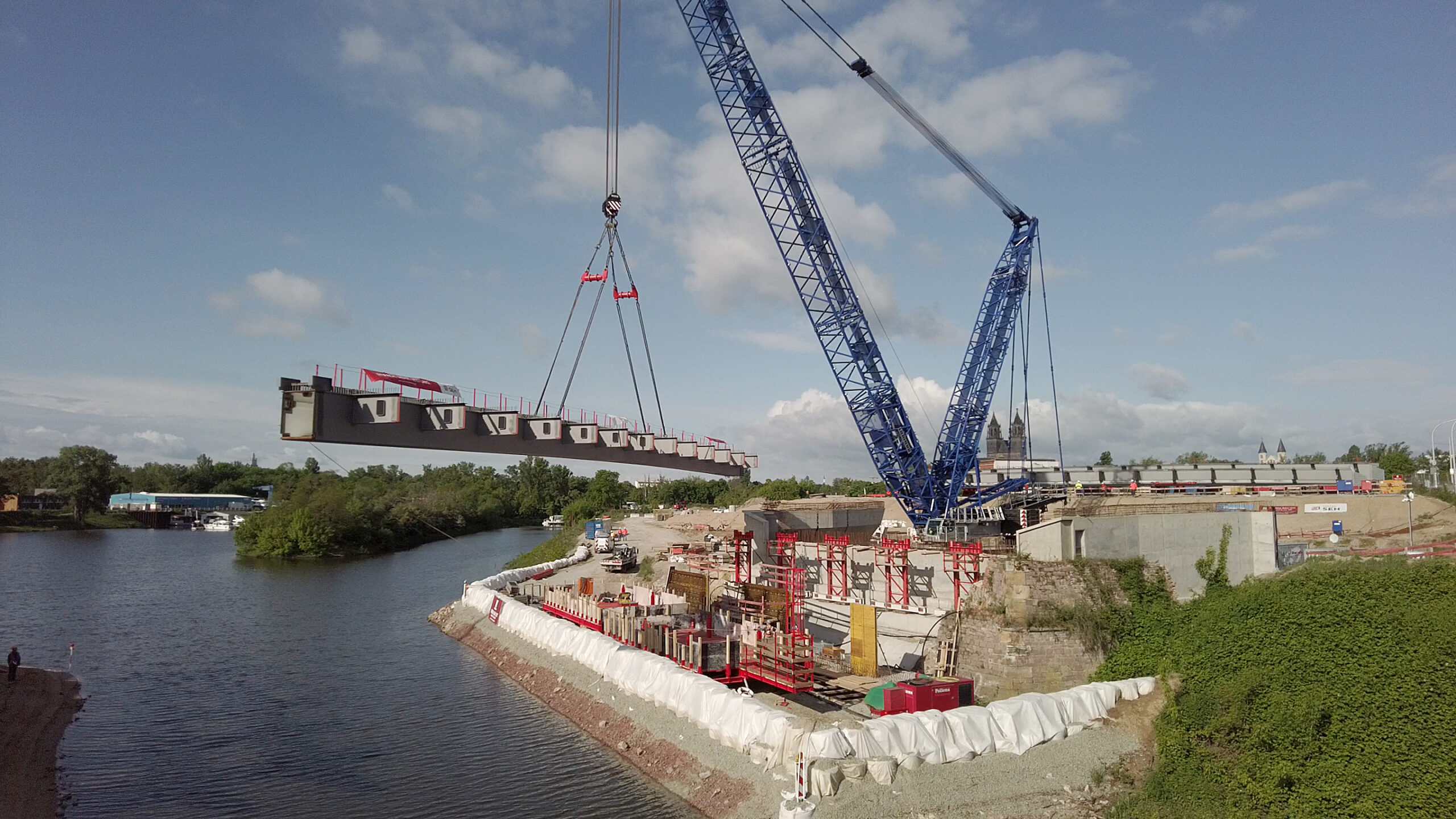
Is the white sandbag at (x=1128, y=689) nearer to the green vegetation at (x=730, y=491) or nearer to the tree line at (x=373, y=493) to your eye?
the tree line at (x=373, y=493)

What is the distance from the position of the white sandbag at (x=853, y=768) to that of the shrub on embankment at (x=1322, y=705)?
17.0ft

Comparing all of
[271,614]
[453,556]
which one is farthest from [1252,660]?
[453,556]

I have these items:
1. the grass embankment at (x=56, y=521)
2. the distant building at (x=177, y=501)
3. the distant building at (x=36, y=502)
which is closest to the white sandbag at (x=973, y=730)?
the grass embankment at (x=56, y=521)

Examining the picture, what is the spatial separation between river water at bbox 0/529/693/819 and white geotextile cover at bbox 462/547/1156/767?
219 centimetres

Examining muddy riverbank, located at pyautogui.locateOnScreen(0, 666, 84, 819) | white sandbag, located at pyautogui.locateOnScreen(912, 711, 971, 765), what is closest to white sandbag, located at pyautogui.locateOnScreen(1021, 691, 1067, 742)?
white sandbag, located at pyautogui.locateOnScreen(912, 711, 971, 765)

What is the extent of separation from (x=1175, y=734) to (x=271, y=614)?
44.8 m

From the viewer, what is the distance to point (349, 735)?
2348 cm

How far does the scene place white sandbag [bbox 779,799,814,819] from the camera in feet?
46.6

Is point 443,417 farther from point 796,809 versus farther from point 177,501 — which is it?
point 177,501

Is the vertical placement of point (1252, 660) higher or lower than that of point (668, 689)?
higher

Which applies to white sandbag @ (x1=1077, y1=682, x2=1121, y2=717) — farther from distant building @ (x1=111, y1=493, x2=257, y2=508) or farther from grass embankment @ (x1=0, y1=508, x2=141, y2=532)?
distant building @ (x1=111, y1=493, x2=257, y2=508)

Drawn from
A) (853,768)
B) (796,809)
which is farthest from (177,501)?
(796,809)

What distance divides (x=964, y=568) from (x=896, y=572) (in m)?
2.81

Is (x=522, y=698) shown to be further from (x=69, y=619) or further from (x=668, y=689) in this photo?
(x=69, y=619)
